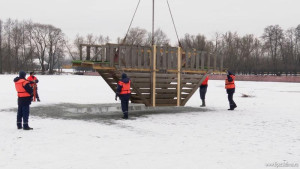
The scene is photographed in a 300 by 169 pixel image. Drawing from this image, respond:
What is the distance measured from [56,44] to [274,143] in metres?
75.0

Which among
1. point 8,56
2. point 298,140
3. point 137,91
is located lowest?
point 298,140

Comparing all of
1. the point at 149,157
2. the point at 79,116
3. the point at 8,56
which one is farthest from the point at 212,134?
the point at 8,56

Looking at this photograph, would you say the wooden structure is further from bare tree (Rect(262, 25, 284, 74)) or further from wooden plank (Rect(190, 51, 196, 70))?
bare tree (Rect(262, 25, 284, 74))

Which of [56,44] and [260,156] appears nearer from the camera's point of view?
[260,156]

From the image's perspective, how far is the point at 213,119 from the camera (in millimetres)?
10750

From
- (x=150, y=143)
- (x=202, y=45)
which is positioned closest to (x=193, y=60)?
(x=150, y=143)

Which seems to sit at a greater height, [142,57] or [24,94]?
[142,57]

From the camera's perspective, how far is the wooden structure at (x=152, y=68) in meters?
12.0

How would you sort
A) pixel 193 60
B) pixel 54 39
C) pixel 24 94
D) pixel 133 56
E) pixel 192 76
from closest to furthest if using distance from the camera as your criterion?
1. pixel 24 94
2. pixel 133 56
3. pixel 193 60
4. pixel 192 76
5. pixel 54 39

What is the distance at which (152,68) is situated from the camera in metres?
12.8

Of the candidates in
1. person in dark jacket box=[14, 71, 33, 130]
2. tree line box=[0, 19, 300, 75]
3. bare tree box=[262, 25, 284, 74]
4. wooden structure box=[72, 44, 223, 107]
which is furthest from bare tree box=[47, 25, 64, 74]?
person in dark jacket box=[14, 71, 33, 130]

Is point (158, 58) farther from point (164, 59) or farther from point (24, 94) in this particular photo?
point (24, 94)

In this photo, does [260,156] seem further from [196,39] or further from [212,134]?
[196,39]

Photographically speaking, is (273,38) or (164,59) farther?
(273,38)
